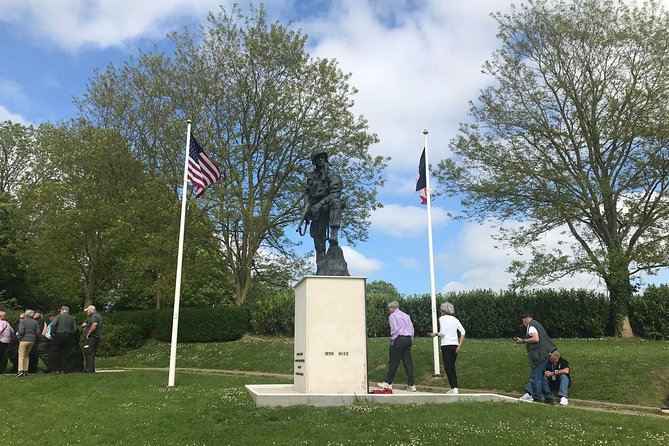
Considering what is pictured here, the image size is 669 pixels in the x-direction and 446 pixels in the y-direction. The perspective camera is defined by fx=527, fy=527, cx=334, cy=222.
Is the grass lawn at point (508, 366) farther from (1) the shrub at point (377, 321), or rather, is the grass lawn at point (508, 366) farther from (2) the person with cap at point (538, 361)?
(1) the shrub at point (377, 321)

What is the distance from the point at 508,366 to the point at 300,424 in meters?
8.71

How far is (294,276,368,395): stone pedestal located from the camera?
32.5 ft

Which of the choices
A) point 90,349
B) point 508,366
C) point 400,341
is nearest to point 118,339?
point 90,349

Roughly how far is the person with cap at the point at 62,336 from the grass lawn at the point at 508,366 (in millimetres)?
6434

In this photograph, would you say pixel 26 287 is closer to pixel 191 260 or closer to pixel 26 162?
pixel 26 162

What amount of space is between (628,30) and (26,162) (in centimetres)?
4065

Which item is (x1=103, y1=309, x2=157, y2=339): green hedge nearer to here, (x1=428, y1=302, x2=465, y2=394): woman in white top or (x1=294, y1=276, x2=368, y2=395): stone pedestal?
(x1=294, y1=276, x2=368, y2=395): stone pedestal

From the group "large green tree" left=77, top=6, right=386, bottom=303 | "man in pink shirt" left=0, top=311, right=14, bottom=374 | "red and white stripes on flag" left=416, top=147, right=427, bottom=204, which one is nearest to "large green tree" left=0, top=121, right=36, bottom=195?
"large green tree" left=77, top=6, right=386, bottom=303

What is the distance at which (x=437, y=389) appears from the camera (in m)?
13.3

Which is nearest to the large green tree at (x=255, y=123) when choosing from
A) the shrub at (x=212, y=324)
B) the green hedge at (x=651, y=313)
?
the shrub at (x=212, y=324)

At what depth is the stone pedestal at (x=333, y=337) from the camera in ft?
32.5

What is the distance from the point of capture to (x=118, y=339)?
24.6 metres

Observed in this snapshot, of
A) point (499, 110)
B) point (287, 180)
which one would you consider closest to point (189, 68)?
point (287, 180)

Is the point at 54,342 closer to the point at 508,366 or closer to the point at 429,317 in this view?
the point at 508,366
